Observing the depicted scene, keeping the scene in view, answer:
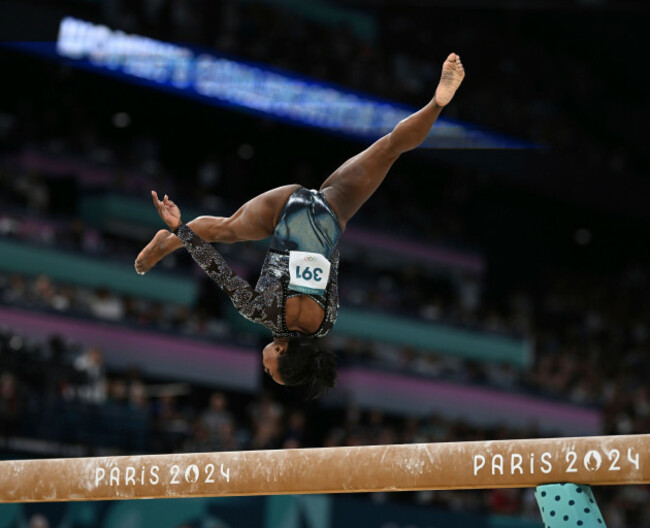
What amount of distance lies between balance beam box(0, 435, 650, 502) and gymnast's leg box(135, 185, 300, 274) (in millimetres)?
1176

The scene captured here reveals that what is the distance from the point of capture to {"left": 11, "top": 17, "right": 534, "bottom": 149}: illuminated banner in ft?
55.1

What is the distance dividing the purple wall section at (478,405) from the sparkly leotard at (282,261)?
13.8 meters

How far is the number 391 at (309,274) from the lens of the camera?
212 inches

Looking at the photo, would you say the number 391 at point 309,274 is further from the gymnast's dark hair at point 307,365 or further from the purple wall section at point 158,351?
the purple wall section at point 158,351

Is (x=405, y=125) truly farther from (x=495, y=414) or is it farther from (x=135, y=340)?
(x=495, y=414)

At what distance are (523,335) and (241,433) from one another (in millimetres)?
9334

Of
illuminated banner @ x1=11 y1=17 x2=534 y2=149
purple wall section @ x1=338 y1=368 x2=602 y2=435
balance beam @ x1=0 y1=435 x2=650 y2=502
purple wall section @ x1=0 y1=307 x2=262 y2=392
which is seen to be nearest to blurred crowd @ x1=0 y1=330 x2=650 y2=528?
purple wall section @ x1=0 y1=307 x2=262 y2=392

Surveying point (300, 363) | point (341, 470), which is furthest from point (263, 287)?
point (341, 470)

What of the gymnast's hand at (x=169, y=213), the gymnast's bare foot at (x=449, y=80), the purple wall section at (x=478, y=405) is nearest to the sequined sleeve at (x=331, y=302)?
the gymnast's hand at (x=169, y=213)

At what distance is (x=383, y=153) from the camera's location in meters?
5.63

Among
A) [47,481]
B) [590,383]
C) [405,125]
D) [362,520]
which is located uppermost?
[590,383]

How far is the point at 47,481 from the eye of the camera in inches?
208

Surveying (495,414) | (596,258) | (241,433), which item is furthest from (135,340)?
(596,258)

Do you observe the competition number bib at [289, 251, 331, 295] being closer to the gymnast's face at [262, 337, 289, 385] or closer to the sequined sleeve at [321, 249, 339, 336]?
the sequined sleeve at [321, 249, 339, 336]
